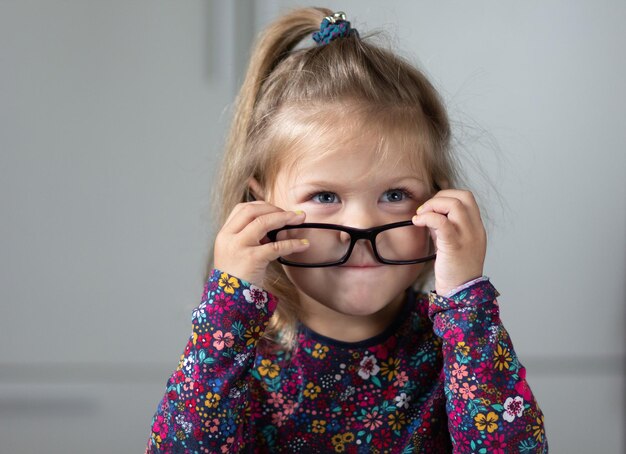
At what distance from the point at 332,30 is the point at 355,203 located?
27cm

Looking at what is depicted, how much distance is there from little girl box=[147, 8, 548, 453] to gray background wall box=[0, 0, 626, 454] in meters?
0.63

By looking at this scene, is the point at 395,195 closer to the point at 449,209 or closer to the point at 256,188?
the point at 449,209

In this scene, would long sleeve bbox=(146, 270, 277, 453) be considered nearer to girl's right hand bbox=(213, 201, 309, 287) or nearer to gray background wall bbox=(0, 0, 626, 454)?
girl's right hand bbox=(213, 201, 309, 287)

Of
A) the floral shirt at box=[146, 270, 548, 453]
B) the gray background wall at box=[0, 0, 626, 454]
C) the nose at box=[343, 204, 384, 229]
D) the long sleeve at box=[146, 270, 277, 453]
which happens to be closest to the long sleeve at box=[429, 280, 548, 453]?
the floral shirt at box=[146, 270, 548, 453]

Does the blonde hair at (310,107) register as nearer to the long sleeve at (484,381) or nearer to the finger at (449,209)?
the finger at (449,209)

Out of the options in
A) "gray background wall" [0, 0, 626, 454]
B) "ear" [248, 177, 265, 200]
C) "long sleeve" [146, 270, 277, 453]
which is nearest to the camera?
"long sleeve" [146, 270, 277, 453]

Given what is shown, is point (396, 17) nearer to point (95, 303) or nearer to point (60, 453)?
point (95, 303)

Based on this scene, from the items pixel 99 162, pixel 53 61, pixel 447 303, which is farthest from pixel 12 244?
pixel 447 303

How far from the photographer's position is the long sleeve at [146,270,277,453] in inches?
38.7

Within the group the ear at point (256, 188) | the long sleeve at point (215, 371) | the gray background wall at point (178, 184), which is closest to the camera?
the long sleeve at point (215, 371)

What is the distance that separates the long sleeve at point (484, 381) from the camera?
986 mm

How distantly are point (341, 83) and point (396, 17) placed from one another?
767 millimetres

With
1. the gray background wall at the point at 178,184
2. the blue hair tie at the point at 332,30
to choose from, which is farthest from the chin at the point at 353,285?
the gray background wall at the point at 178,184

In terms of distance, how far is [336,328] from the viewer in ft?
3.78
